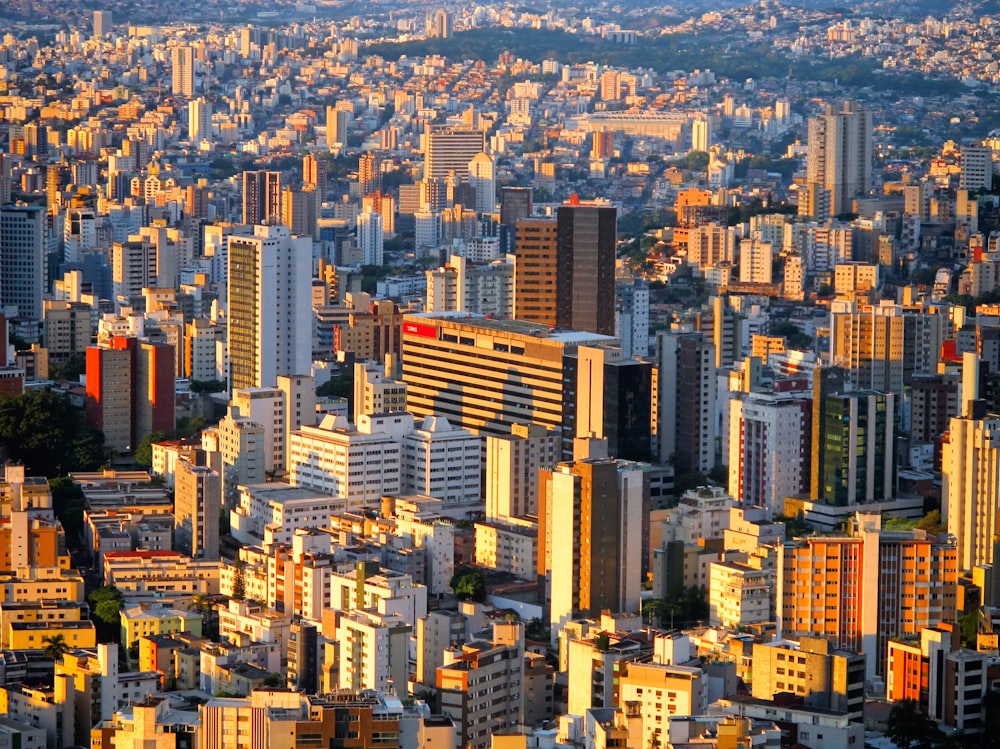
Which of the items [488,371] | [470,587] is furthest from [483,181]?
[470,587]

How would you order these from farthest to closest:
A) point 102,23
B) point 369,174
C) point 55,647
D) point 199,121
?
point 102,23 < point 199,121 < point 369,174 < point 55,647

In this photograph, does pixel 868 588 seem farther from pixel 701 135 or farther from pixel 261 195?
pixel 701 135

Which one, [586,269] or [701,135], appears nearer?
[586,269]

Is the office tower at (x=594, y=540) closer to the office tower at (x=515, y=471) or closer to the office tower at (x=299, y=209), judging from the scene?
the office tower at (x=515, y=471)

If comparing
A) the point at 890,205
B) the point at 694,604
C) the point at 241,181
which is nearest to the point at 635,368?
the point at 694,604

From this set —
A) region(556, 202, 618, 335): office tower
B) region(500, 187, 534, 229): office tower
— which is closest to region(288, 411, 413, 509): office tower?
region(556, 202, 618, 335): office tower

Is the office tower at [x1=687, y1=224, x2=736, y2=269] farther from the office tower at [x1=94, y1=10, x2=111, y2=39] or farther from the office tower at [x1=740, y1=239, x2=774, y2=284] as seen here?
the office tower at [x1=94, y1=10, x2=111, y2=39]
